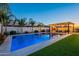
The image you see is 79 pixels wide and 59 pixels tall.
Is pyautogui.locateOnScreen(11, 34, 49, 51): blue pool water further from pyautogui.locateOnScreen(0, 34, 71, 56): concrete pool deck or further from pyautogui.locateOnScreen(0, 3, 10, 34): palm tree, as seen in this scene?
pyautogui.locateOnScreen(0, 3, 10, 34): palm tree

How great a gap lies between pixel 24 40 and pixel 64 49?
66cm

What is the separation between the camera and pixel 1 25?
388 cm

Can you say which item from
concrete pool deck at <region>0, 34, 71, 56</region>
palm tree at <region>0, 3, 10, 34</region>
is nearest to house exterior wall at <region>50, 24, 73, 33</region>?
concrete pool deck at <region>0, 34, 71, 56</region>

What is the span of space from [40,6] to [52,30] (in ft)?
1.47

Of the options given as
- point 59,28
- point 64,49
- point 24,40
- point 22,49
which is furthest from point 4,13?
point 64,49

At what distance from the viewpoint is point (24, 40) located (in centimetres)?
388

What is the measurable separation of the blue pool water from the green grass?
0.19 metres

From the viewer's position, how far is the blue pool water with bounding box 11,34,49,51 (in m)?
3.86

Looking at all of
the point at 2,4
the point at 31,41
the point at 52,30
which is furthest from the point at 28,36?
the point at 2,4

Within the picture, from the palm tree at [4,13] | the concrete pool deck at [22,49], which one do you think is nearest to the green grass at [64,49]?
the concrete pool deck at [22,49]

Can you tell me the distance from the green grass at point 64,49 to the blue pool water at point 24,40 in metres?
0.19

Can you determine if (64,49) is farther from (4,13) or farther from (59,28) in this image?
(4,13)

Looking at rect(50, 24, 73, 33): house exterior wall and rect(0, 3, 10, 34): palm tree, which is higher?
rect(0, 3, 10, 34): palm tree

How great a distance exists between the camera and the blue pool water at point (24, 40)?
12.7ft
